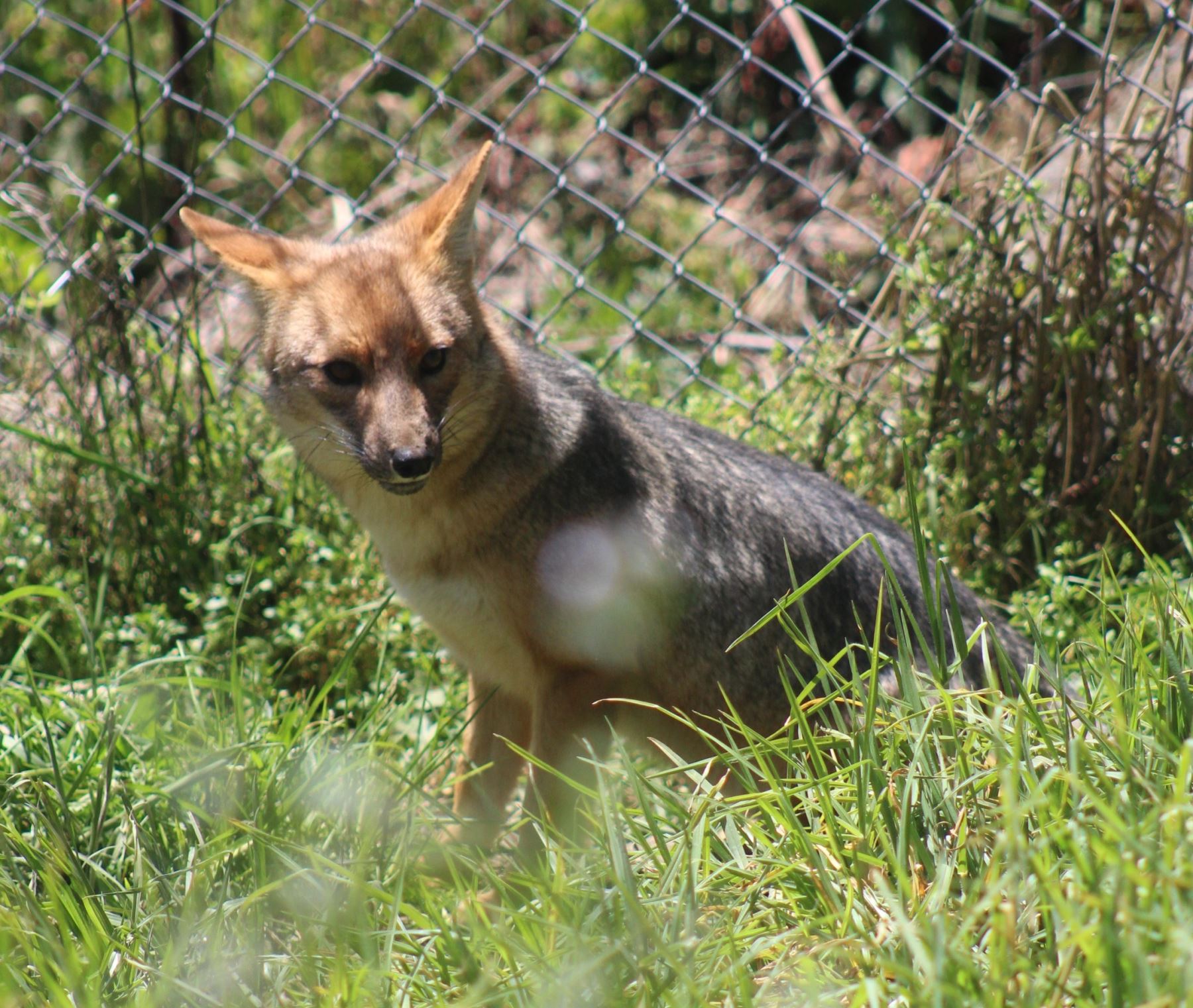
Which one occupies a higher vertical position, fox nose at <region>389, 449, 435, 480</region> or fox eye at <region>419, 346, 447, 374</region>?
fox eye at <region>419, 346, 447, 374</region>

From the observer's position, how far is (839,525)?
3527 millimetres

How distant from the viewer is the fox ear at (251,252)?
11.2 feet

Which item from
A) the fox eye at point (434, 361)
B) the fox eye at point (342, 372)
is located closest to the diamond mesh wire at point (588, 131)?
the fox eye at point (434, 361)

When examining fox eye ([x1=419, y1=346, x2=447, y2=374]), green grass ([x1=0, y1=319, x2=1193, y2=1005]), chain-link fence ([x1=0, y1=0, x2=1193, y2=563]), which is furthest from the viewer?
chain-link fence ([x1=0, y1=0, x2=1193, y2=563])

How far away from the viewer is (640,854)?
2.59 metres

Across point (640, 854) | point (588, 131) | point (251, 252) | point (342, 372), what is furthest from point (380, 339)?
point (588, 131)

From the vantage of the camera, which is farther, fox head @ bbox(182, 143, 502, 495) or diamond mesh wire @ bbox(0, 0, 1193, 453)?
diamond mesh wire @ bbox(0, 0, 1193, 453)

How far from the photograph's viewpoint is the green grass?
196cm

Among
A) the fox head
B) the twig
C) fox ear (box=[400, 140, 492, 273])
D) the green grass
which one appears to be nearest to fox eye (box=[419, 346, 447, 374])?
the fox head

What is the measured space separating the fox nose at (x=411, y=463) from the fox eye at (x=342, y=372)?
0.35m

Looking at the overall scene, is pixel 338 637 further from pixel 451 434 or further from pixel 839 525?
pixel 839 525

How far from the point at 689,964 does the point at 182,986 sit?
37.3 inches

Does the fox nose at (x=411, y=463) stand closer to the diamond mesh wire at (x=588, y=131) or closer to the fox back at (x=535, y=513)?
the fox back at (x=535, y=513)

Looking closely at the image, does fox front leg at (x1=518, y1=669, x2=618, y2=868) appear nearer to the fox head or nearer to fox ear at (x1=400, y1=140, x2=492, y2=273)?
the fox head
